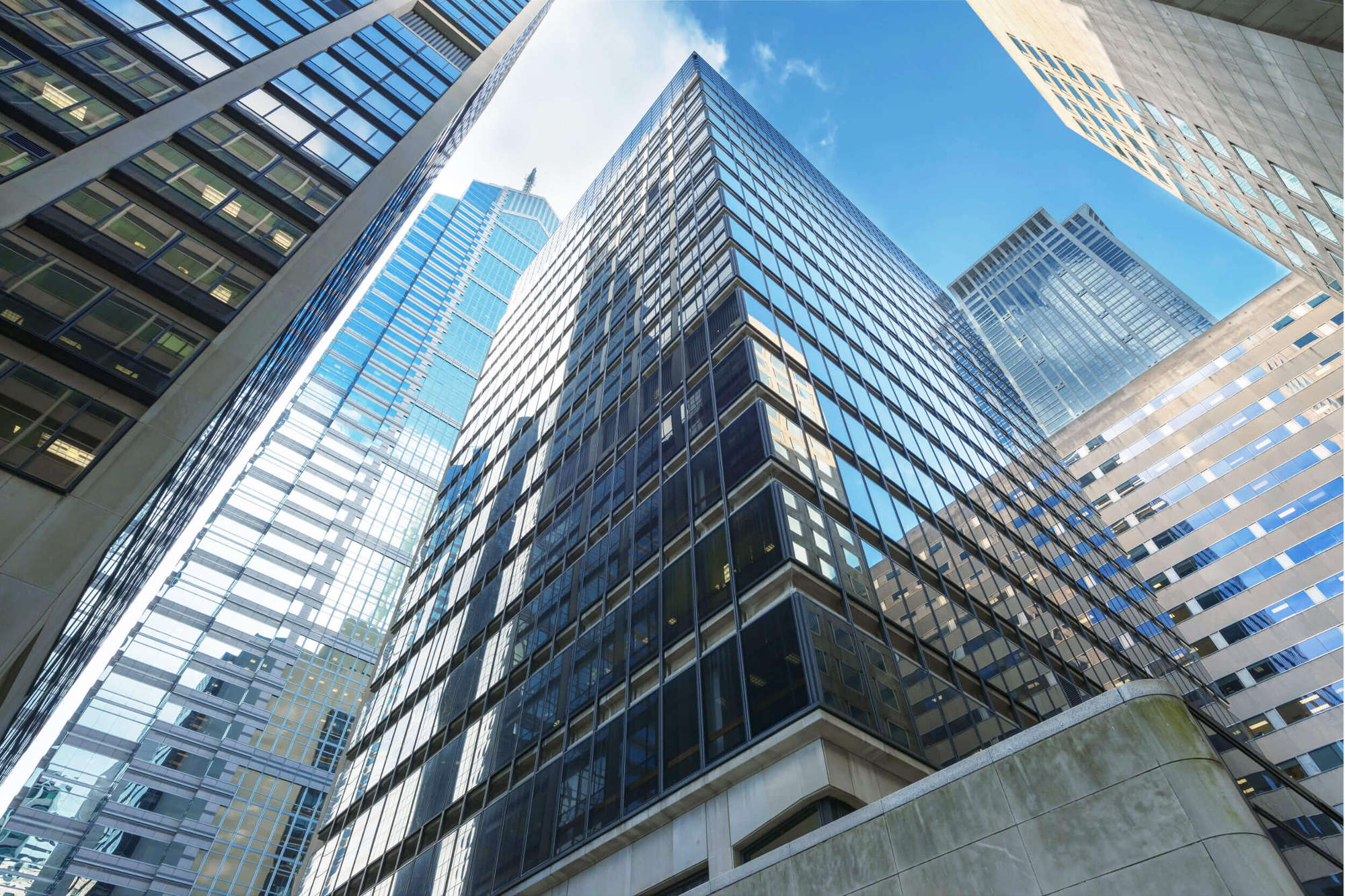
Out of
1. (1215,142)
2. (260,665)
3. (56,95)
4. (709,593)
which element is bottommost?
(709,593)

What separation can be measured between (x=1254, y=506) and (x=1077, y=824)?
5034 cm

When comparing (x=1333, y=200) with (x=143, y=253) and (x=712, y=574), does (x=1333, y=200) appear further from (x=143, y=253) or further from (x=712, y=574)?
(x=143, y=253)

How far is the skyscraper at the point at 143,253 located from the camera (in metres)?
17.8

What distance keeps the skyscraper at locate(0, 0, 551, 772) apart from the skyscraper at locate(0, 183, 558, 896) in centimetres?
2971

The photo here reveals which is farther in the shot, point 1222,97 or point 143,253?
point 1222,97

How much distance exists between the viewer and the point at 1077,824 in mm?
8711

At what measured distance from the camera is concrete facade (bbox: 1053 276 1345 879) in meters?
38.7

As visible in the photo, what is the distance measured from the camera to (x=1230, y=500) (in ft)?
157

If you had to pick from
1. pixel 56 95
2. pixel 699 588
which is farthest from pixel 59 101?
pixel 699 588

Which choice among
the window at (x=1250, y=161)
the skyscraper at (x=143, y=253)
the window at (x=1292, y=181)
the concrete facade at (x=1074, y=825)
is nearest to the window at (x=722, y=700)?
the concrete facade at (x=1074, y=825)

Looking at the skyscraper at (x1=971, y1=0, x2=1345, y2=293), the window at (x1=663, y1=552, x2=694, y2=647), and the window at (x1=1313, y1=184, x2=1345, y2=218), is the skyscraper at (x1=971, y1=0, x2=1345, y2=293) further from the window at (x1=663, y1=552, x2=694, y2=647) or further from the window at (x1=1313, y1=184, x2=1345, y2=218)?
the window at (x1=663, y1=552, x2=694, y2=647)

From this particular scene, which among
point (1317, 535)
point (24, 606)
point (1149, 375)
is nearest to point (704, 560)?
point (24, 606)

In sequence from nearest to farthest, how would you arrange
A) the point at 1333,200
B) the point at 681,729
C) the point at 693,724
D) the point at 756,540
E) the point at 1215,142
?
the point at 693,724, the point at 681,729, the point at 756,540, the point at 1333,200, the point at 1215,142

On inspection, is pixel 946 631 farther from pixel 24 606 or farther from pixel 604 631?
pixel 24 606
